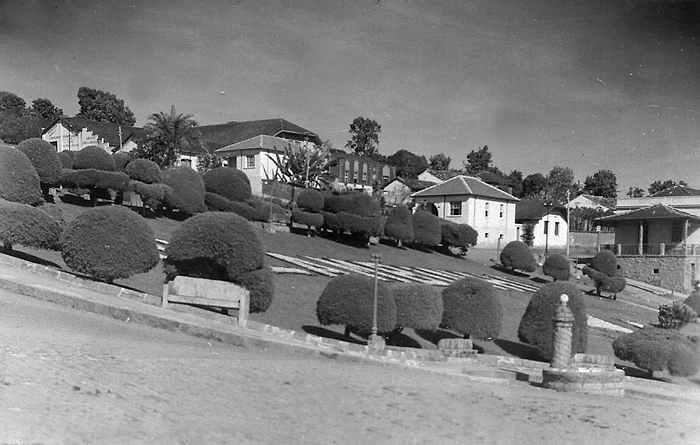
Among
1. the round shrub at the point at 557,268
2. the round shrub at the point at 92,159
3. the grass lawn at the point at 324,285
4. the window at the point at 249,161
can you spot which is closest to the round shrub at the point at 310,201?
the grass lawn at the point at 324,285

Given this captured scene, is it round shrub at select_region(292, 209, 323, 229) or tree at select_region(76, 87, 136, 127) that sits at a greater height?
tree at select_region(76, 87, 136, 127)

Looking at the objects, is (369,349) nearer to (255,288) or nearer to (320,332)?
(255,288)

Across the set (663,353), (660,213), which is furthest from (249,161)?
(663,353)

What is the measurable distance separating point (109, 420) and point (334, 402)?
2532 mm

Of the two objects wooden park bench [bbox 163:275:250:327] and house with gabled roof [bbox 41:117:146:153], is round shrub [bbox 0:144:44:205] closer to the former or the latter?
wooden park bench [bbox 163:275:250:327]

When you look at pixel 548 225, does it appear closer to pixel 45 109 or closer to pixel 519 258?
pixel 519 258

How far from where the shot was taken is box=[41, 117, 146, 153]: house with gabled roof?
3250 cm

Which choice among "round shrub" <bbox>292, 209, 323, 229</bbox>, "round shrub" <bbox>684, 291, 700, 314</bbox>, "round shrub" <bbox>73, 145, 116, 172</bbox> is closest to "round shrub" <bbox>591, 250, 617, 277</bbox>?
"round shrub" <bbox>684, 291, 700, 314</bbox>

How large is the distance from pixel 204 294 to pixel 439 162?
59.0 m

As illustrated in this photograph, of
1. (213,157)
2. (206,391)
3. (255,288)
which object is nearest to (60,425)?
(206,391)

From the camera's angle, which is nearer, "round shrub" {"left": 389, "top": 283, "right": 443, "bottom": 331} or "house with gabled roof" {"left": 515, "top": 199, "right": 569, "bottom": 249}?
"round shrub" {"left": 389, "top": 283, "right": 443, "bottom": 331}

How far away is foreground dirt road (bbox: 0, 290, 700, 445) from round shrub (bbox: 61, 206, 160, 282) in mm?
4102

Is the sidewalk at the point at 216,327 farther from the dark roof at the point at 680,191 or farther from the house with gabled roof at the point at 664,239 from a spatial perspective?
the dark roof at the point at 680,191

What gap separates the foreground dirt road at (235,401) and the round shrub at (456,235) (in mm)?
33540
